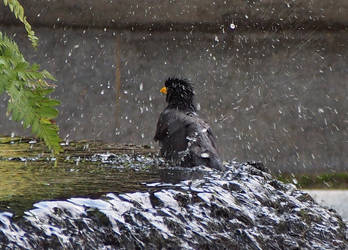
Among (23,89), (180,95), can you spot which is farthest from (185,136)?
(23,89)

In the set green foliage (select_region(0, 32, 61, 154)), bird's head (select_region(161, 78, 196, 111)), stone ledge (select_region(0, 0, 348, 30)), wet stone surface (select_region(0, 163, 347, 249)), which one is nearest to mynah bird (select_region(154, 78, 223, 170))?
bird's head (select_region(161, 78, 196, 111))

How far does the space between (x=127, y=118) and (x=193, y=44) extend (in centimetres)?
83

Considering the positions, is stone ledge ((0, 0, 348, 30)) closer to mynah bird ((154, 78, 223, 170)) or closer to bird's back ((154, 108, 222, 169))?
mynah bird ((154, 78, 223, 170))

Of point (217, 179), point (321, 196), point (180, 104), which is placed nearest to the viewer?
point (217, 179)

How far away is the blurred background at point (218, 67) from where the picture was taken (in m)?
5.82

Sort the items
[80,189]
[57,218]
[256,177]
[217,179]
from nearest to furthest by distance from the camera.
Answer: [57,218] < [80,189] < [217,179] < [256,177]

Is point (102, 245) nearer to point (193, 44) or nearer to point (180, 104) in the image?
point (180, 104)

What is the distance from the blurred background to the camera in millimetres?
5820

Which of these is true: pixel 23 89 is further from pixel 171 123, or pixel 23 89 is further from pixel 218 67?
pixel 218 67

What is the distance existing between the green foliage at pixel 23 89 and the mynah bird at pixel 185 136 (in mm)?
1325

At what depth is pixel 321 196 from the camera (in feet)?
18.4

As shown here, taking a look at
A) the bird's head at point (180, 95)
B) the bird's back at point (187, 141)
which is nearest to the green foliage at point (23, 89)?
the bird's back at point (187, 141)

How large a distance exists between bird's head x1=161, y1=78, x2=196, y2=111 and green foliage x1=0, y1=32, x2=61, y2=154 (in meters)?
2.75

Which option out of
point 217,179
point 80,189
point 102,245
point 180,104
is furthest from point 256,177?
point 180,104
